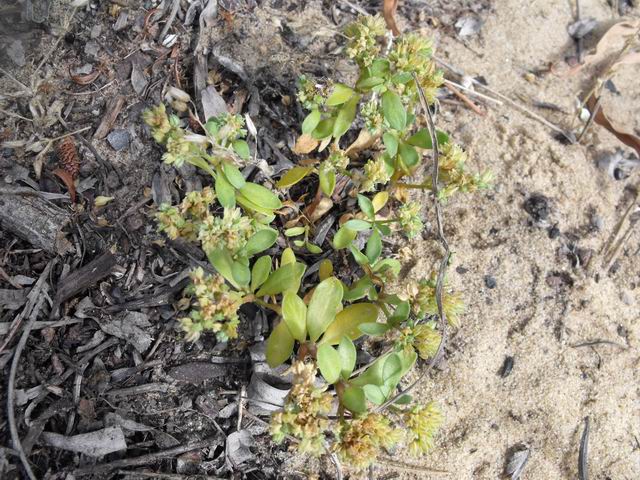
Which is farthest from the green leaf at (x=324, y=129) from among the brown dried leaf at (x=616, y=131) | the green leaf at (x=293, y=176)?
the brown dried leaf at (x=616, y=131)

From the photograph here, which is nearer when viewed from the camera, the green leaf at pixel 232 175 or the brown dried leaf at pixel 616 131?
the green leaf at pixel 232 175

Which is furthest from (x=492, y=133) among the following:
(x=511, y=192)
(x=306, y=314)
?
(x=306, y=314)

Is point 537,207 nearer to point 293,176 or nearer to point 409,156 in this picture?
point 409,156

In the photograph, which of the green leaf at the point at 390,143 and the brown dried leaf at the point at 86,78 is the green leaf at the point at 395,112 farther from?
the brown dried leaf at the point at 86,78

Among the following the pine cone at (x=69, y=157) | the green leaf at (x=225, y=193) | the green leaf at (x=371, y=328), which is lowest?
the green leaf at (x=371, y=328)

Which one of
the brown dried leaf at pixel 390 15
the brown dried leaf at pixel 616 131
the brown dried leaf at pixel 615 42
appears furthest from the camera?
the brown dried leaf at pixel 615 42

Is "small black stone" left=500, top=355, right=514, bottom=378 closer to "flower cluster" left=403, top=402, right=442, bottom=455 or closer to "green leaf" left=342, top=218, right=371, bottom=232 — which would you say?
"flower cluster" left=403, top=402, right=442, bottom=455

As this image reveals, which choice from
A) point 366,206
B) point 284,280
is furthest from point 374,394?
point 366,206

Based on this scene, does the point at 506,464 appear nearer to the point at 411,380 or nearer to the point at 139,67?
the point at 411,380
